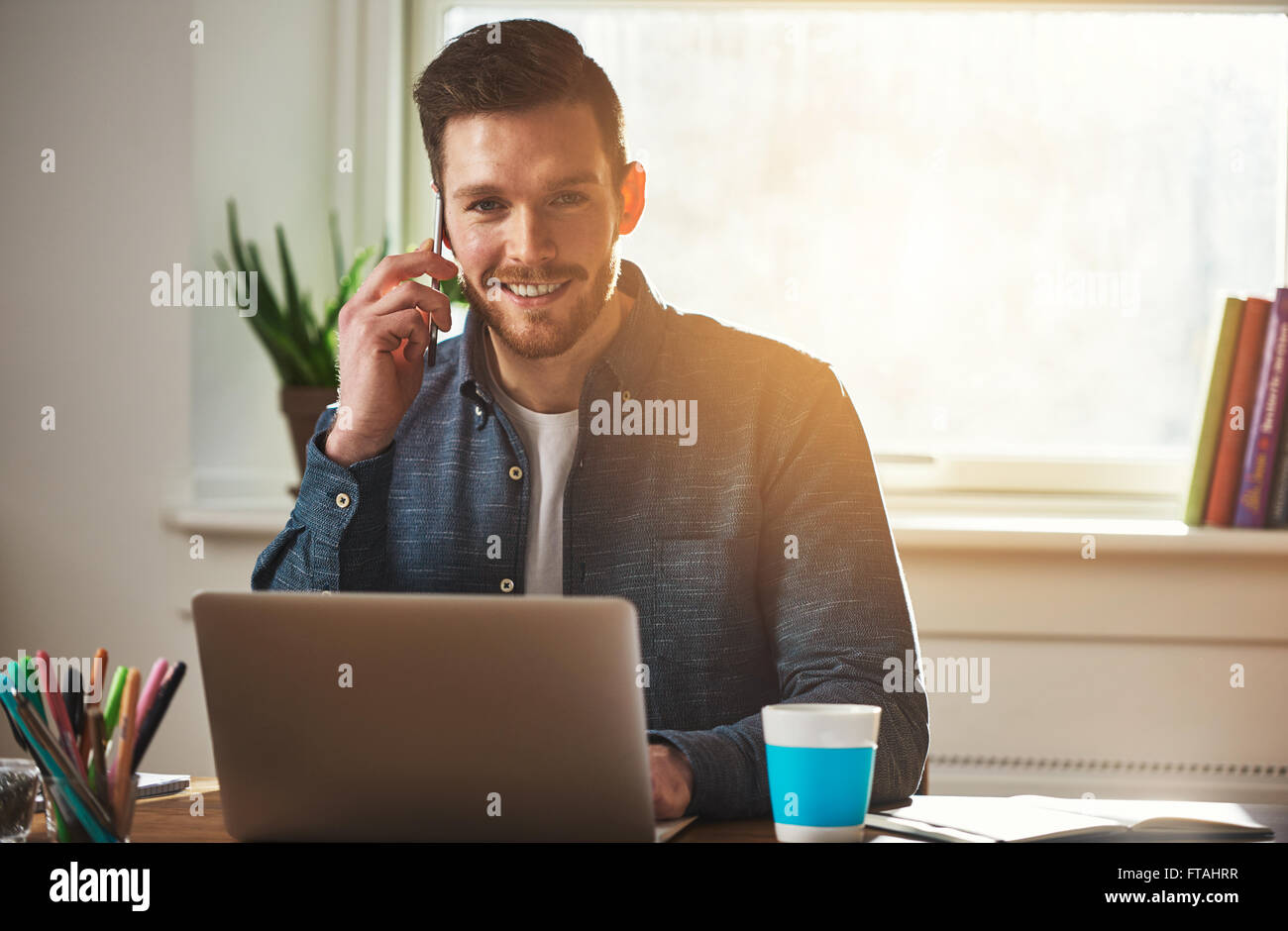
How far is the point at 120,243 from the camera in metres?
1.95

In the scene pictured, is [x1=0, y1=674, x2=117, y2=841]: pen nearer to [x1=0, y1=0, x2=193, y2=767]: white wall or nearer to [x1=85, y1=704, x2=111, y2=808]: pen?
[x1=85, y1=704, x2=111, y2=808]: pen

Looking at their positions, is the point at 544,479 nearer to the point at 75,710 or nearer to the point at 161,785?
the point at 161,785

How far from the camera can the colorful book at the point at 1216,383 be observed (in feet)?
5.83

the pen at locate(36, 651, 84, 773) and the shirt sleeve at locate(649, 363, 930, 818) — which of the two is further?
the shirt sleeve at locate(649, 363, 930, 818)

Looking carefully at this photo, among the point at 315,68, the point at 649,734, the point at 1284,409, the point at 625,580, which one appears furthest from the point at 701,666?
the point at 315,68

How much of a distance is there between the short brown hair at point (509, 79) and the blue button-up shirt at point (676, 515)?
212mm

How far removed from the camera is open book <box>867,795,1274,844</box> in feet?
2.67

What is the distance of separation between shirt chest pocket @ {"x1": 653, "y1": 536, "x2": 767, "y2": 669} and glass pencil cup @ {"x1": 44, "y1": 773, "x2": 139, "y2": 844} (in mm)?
621

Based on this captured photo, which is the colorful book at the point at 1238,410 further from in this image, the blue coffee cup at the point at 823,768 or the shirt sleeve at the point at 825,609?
the blue coffee cup at the point at 823,768

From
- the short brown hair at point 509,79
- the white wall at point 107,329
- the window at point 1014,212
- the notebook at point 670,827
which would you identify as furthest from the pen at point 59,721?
the window at point 1014,212

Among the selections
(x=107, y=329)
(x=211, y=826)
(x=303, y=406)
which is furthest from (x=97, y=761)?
(x=107, y=329)

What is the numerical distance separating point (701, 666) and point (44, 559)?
1.24 metres

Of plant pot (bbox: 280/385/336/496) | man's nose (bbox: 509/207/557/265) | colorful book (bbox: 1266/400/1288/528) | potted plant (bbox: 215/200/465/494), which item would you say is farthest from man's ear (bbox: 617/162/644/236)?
colorful book (bbox: 1266/400/1288/528)
